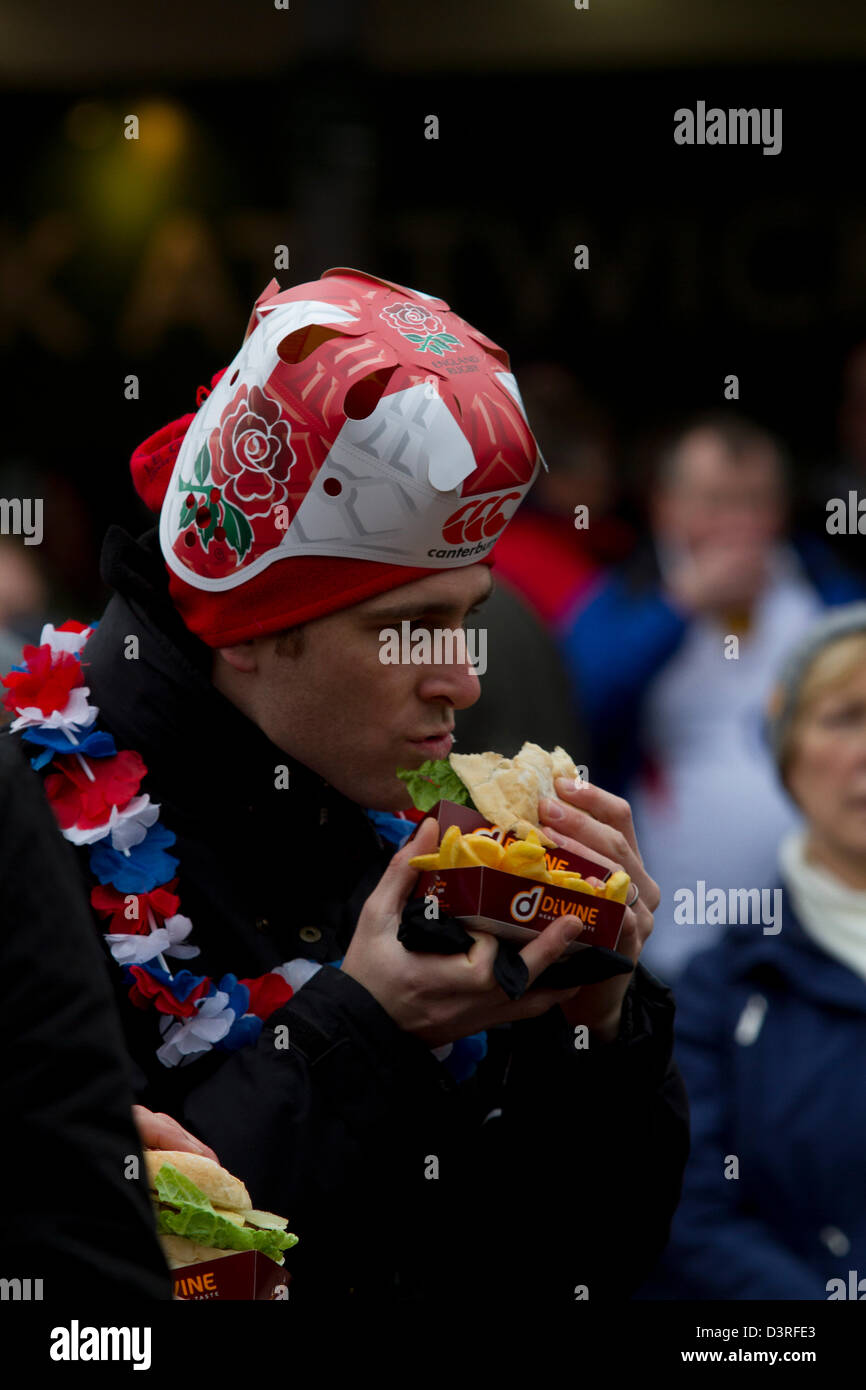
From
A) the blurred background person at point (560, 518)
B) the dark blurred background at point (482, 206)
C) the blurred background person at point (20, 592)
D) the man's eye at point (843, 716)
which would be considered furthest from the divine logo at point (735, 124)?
the man's eye at point (843, 716)

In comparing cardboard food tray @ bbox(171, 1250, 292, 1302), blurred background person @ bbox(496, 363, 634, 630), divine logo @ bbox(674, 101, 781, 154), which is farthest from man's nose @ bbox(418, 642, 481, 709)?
divine logo @ bbox(674, 101, 781, 154)

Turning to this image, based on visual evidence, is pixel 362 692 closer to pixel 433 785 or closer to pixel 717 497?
pixel 433 785

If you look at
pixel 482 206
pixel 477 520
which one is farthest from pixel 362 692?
pixel 482 206

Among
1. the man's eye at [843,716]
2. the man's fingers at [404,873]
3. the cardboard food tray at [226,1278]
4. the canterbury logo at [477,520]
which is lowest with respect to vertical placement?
the cardboard food tray at [226,1278]

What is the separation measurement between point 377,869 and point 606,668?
2.10 m

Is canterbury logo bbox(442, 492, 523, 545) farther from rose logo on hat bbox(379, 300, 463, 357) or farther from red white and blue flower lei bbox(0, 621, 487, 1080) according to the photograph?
red white and blue flower lei bbox(0, 621, 487, 1080)

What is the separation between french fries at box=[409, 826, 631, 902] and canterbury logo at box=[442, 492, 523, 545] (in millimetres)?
487

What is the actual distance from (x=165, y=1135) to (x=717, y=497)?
317 centimetres

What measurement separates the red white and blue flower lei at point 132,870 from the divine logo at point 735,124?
5.16 m

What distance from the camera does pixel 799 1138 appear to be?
151 inches

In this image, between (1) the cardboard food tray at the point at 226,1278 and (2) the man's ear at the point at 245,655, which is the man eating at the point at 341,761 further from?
(1) the cardboard food tray at the point at 226,1278

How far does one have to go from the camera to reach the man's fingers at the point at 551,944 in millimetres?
2643
